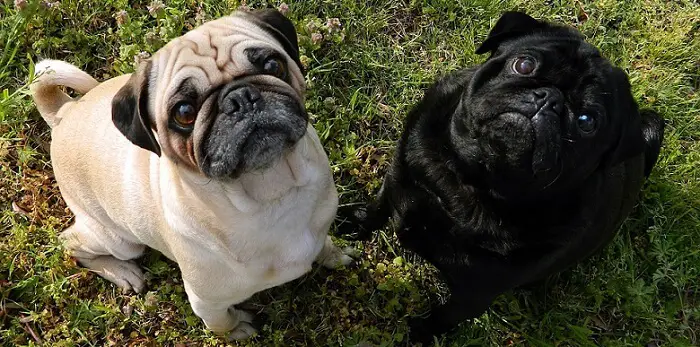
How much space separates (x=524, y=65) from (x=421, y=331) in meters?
1.89

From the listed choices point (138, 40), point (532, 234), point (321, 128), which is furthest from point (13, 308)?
point (532, 234)

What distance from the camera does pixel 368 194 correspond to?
14.2 feet

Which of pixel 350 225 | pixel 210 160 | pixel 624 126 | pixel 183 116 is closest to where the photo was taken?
pixel 210 160

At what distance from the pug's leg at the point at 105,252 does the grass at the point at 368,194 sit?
0.10 metres

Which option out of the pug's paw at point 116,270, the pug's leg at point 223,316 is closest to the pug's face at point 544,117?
the pug's leg at point 223,316

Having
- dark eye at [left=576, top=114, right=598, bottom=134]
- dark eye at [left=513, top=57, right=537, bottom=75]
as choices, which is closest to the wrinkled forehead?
dark eye at [left=513, top=57, right=537, bottom=75]

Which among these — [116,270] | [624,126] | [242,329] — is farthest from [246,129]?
[116,270]

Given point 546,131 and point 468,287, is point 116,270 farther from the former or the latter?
point 546,131

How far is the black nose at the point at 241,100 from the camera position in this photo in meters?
2.47

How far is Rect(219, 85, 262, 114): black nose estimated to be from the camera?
2475 millimetres

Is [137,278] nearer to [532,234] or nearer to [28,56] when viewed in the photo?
[28,56]

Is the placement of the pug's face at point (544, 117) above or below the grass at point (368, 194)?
above

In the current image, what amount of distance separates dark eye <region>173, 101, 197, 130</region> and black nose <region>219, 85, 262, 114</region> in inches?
6.0

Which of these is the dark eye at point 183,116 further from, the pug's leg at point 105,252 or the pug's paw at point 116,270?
the pug's paw at point 116,270
